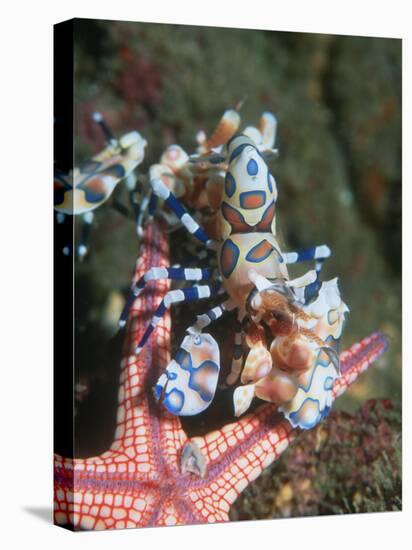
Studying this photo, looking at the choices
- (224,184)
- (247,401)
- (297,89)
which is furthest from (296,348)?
(297,89)

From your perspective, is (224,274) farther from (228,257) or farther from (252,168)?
(252,168)

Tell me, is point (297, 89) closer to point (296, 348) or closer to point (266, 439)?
point (296, 348)

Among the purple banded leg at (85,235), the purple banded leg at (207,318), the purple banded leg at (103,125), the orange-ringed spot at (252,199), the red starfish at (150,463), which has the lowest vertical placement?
the red starfish at (150,463)

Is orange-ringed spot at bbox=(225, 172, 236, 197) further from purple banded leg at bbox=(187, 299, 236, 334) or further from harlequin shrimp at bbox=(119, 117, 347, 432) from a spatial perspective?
purple banded leg at bbox=(187, 299, 236, 334)

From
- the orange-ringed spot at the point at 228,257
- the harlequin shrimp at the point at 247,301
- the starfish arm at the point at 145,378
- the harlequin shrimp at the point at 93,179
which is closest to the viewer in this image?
the harlequin shrimp at the point at 93,179

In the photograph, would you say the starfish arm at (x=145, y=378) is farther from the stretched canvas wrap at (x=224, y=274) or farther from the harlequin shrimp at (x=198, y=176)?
the harlequin shrimp at (x=198, y=176)

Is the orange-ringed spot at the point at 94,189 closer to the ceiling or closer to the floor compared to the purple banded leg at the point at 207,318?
closer to the ceiling

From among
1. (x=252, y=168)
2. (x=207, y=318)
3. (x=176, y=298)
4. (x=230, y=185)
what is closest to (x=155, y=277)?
(x=176, y=298)

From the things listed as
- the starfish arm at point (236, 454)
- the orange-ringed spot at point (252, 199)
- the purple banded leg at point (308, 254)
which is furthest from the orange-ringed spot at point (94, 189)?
the starfish arm at point (236, 454)
